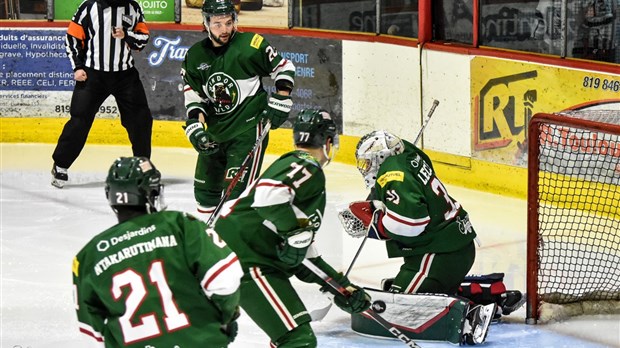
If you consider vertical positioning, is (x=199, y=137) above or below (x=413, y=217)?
above

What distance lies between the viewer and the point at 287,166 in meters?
4.11

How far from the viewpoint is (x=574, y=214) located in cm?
634

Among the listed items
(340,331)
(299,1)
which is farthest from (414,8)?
(340,331)

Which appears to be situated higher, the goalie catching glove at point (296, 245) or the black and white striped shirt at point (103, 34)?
the black and white striped shirt at point (103, 34)

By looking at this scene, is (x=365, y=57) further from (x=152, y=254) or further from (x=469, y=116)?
(x=152, y=254)

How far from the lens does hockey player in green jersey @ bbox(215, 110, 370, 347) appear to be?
4.07 metres

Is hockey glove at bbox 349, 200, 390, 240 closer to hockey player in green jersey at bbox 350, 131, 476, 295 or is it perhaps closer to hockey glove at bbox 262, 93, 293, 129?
hockey player in green jersey at bbox 350, 131, 476, 295

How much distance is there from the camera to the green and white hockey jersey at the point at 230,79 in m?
6.10

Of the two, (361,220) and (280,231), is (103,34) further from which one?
(280,231)

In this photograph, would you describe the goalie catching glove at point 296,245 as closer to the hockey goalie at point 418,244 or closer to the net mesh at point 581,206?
the hockey goalie at point 418,244

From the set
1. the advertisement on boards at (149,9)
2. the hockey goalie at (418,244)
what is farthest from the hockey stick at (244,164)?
the advertisement on boards at (149,9)

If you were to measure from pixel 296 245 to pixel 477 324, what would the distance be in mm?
1269

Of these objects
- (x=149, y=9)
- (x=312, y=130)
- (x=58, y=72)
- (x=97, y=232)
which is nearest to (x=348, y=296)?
(x=312, y=130)

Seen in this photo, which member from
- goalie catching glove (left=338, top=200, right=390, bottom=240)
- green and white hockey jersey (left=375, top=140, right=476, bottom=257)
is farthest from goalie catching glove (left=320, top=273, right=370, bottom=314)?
goalie catching glove (left=338, top=200, right=390, bottom=240)
